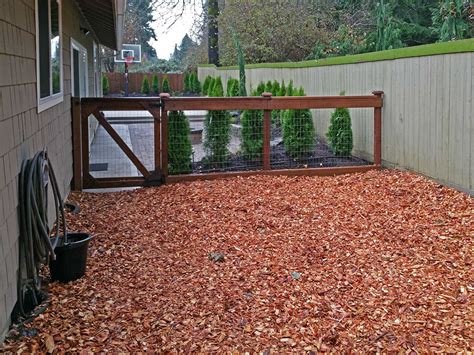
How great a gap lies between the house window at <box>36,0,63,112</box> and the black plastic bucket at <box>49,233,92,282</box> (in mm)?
1122

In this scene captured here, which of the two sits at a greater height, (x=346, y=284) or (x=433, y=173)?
(x=433, y=173)

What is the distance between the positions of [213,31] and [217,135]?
1551cm

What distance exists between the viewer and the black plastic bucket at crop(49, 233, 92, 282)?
3566 mm

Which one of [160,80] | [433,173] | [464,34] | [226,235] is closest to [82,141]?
[226,235]

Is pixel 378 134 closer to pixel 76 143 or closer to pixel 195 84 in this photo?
pixel 76 143

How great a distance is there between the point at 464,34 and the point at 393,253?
12.2m

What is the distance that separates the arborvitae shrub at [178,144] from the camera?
278 inches

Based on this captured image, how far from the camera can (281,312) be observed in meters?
3.18

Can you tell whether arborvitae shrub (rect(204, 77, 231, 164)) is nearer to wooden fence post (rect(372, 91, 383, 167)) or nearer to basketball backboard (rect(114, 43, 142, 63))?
wooden fence post (rect(372, 91, 383, 167))

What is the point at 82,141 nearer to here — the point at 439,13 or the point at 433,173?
the point at 433,173

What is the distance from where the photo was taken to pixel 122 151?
29.1 feet

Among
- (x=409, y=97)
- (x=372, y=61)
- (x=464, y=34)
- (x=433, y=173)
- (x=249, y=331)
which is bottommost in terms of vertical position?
(x=249, y=331)

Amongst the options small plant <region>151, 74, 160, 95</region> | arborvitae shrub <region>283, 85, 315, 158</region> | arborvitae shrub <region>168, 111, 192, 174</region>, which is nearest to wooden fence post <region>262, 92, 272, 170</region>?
arborvitae shrub <region>283, 85, 315, 158</region>

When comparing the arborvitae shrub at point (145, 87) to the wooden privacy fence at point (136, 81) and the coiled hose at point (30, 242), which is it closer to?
the wooden privacy fence at point (136, 81)
